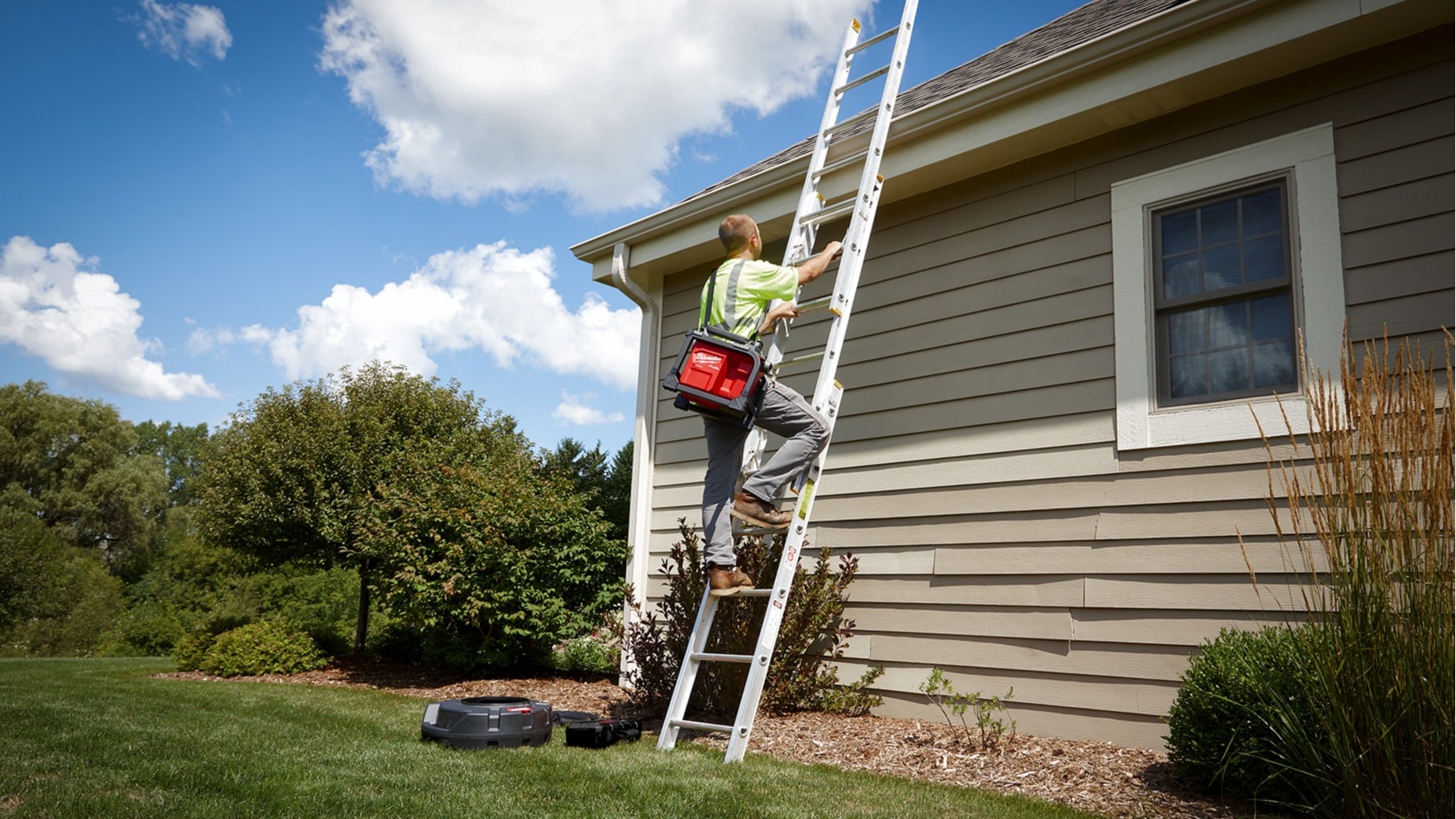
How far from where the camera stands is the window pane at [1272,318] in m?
4.62

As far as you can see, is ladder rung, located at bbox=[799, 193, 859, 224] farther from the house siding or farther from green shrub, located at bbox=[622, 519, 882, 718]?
green shrub, located at bbox=[622, 519, 882, 718]

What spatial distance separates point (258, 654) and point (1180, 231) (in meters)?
9.02

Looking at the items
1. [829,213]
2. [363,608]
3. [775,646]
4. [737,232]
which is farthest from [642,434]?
[363,608]

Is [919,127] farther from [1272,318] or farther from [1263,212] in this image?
[1272,318]

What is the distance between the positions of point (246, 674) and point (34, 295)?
96.6 feet

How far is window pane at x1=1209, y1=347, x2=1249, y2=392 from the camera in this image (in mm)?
4719

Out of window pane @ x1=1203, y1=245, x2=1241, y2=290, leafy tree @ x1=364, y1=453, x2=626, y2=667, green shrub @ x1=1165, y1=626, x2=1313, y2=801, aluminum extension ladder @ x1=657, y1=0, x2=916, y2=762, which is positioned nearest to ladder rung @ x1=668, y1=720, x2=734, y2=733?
aluminum extension ladder @ x1=657, y1=0, x2=916, y2=762

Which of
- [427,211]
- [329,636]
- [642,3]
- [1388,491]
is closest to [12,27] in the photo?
[427,211]

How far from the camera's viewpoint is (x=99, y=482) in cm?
2842

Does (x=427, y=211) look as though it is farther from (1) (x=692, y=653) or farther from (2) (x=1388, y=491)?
(2) (x=1388, y=491)

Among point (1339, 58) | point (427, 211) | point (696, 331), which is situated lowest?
point (696, 331)

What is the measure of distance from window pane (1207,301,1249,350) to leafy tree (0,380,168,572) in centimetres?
3216

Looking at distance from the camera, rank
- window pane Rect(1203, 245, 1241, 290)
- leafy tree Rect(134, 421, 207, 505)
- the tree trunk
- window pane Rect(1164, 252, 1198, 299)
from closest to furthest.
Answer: window pane Rect(1203, 245, 1241, 290) < window pane Rect(1164, 252, 1198, 299) < the tree trunk < leafy tree Rect(134, 421, 207, 505)

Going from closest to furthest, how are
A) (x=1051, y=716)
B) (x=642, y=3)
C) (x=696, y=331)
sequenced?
(x=696, y=331) → (x=1051, y=716) → (x=642, y=3)
